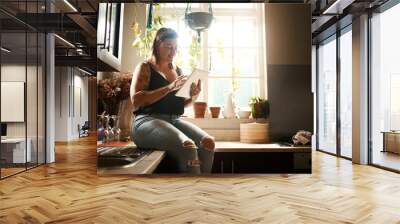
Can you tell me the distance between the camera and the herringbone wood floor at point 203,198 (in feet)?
11.3

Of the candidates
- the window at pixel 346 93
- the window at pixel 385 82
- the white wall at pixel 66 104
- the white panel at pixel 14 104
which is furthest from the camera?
the white wall at pixel 66 104

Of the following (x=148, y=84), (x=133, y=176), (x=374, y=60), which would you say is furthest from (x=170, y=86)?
(x=374, y=60)

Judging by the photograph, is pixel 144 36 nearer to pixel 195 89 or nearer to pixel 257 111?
pixel 195 89

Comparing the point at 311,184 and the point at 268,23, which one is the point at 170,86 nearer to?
the point at 268,23

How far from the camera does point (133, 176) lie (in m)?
5.70

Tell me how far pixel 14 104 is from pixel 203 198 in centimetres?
413

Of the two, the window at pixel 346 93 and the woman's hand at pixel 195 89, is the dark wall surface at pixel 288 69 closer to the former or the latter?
the woman's hand at pixel 195 89

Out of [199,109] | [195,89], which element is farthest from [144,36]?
[199,109]

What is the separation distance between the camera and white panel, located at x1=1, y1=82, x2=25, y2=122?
650 cm

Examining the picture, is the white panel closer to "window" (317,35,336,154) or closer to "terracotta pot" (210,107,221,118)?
"terracotta pot" (210,107,221,118)

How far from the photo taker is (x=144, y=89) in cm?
521

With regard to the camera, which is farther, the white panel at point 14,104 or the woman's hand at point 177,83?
the white panel at point 14,104

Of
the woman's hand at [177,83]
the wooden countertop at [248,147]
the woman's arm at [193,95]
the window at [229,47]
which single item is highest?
the window at [229,47]

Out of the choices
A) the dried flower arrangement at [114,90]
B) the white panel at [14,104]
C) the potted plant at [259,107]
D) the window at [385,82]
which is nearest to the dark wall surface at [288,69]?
the potted plant at [259,107]
